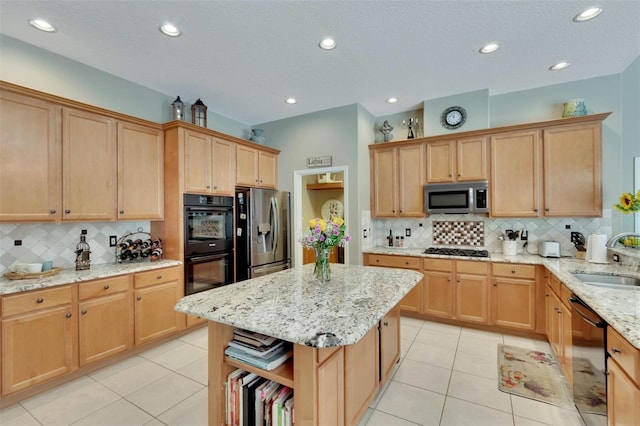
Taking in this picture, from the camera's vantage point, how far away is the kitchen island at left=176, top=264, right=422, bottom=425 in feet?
4.10

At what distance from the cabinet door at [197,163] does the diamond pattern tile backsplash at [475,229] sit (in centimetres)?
214

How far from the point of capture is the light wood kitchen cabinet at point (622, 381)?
1.21 m

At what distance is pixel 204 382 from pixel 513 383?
2559mm

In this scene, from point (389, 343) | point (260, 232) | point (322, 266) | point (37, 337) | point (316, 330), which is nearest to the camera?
point (316, 330)

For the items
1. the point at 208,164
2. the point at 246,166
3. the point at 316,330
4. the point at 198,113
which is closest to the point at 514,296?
the point at 316,330

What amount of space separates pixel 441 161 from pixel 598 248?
1793mm

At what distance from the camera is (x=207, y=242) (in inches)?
132

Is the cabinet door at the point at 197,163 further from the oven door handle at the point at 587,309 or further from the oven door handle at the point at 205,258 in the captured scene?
the oven door handle at the point at 587,309

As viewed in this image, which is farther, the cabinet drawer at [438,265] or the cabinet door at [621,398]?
the cabinet drawer at [438,265]

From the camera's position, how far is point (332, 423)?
1.43m

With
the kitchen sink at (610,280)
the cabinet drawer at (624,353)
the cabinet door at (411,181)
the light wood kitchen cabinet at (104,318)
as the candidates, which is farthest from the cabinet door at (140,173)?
the kitchen sink at (610,280)

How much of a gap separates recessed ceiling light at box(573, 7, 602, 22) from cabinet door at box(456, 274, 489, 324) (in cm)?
249

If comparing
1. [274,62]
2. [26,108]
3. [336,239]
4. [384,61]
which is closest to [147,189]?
[26,108]

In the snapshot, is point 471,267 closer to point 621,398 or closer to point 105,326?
point 621,398
